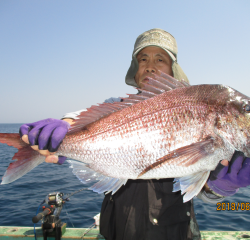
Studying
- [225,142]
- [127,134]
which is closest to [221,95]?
[225,142]

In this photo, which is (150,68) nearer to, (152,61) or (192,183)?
(152,61)

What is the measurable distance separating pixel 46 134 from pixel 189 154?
1.27 metres

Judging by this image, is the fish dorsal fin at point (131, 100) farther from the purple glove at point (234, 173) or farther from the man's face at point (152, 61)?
the man's face at point (152, 61)

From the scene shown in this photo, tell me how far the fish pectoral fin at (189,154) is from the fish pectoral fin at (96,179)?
→ 487 millimetres

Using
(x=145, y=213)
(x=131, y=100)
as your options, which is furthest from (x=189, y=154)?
(x=145, y=213)

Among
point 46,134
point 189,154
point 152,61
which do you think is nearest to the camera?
point 189,154

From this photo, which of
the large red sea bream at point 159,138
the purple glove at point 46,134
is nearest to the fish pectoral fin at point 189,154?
the large red sea bream at point 159,138

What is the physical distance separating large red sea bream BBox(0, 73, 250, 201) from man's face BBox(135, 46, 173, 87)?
122 cm

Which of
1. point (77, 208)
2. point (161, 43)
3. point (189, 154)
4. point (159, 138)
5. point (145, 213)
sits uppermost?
point (161, 43)

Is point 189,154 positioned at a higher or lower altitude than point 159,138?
lower

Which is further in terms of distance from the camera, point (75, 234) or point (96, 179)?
point (75, 234)

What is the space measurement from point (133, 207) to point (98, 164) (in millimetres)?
835

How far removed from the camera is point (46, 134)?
1.76 meters

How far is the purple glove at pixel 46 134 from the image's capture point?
69.0 inches
